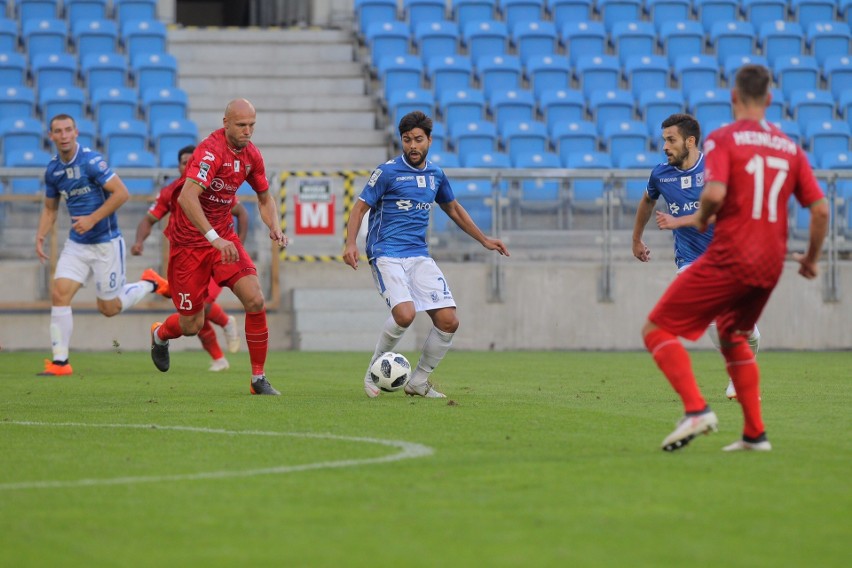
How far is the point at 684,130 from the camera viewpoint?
35.3 ft

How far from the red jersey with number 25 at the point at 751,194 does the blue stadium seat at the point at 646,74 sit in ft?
56.0

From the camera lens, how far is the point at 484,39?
24.1 metres

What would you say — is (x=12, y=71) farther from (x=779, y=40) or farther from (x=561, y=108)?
(x=779, y=40)

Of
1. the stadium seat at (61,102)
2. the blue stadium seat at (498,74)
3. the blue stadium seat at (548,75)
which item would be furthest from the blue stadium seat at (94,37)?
the blue stadium seat at (548,75)

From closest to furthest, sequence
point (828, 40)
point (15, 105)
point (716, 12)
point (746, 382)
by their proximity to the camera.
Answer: point (746, 382)
point (15, 105)
point (828, 40)
point (716, 12)

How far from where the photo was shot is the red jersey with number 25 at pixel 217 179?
10281mm

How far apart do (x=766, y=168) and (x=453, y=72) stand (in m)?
16.8

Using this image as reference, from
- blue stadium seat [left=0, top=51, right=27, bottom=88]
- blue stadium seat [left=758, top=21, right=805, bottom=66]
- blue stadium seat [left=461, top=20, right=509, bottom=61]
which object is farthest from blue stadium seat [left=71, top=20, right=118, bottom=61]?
blue stadium seat [left=758, top=21, right=805, bottom=66]

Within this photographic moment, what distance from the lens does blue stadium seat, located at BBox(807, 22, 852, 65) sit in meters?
25.0

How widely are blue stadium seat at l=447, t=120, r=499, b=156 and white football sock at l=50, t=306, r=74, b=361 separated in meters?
8.87

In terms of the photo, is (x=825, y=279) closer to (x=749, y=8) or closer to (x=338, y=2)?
(x=749, y=8)

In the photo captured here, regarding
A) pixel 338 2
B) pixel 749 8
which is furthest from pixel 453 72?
pixel 749 8

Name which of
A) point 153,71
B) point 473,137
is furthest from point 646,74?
point 153,71

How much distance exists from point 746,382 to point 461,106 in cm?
1567
